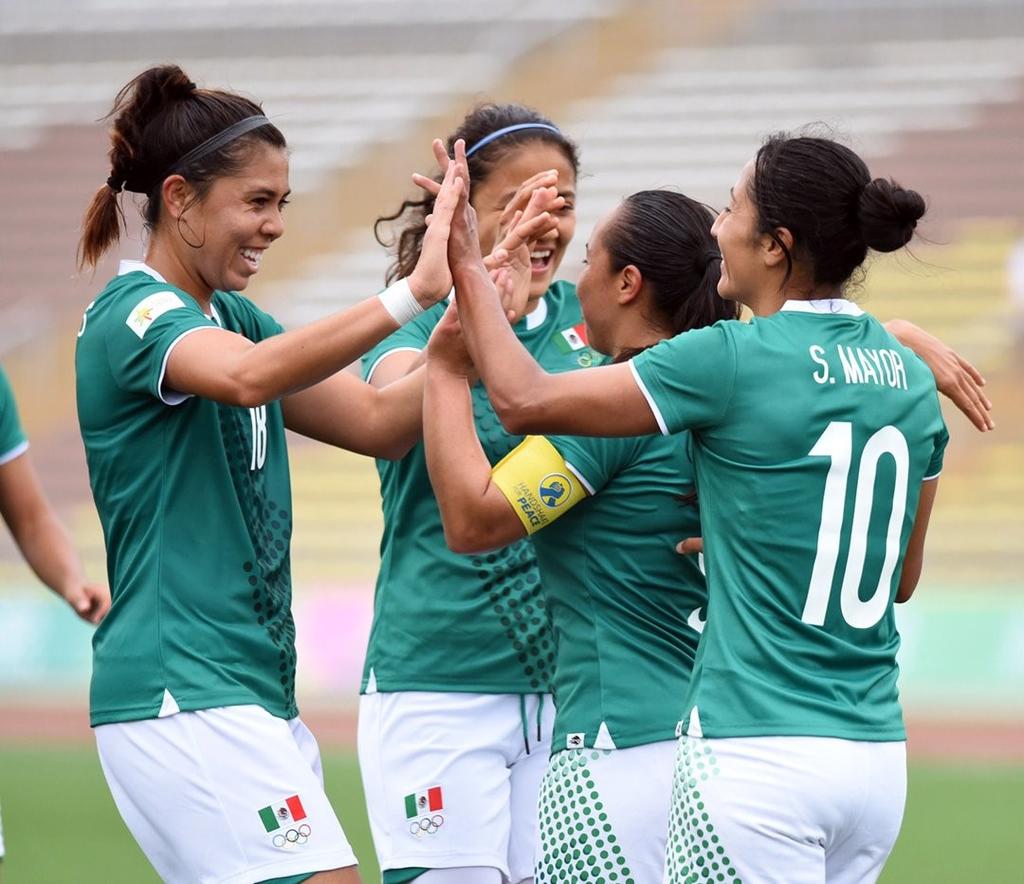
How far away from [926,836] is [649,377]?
19.1ft

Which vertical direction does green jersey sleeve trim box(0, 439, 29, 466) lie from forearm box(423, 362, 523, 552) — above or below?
above

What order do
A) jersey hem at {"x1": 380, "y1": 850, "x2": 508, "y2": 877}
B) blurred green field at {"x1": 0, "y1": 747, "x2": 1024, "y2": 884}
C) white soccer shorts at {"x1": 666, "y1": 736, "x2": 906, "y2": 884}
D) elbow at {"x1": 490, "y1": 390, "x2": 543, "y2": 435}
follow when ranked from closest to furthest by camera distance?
white soccer shorts at {"x1": 666, "y1": 736, "x2": 906, "y2": 884}, elbow at {"x1": 490, "y1": 390, "x2": 543, "y2": 435}, jersey hem at {"x1": 380, "y1": 850, "x2": 508, "y2": 877}, blurred green field at {"x1": 0, "y1": 747, "x2": 1024, "y2": 884}

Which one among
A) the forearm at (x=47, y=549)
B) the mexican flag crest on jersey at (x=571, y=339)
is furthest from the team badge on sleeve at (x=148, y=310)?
the forearm at (x=47, y=549)

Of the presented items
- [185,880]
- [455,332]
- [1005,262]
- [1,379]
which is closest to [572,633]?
[455,332]

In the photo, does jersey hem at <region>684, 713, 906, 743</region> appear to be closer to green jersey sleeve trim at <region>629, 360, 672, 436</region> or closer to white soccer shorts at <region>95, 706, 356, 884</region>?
green jersey sleeve trim at <region>629, 360, 672, 436</region>

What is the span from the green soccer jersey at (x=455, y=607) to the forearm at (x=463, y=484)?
0.75 meters

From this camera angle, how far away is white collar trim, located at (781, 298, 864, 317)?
9.41 ft

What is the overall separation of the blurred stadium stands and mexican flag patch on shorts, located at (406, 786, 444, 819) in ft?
37.8

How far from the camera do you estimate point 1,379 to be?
14.2ft

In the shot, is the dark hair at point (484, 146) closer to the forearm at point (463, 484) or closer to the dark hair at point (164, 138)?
the dark hair at point (164, 138)

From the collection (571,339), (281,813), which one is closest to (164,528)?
(281,813)

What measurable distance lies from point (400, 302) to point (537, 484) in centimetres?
42

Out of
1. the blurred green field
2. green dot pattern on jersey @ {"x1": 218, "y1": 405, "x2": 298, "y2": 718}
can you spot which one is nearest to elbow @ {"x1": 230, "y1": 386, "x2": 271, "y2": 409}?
green dot pattern on jersey @ {"x1": 218, "y1": 405, "x2": 298, "y2": 718}

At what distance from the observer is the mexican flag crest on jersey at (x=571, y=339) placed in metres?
3.99
